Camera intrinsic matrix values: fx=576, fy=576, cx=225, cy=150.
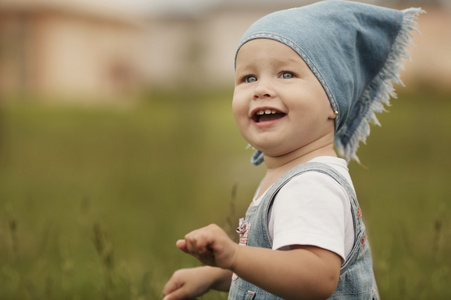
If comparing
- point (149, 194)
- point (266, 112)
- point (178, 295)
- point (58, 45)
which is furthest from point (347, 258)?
point (58, 45)

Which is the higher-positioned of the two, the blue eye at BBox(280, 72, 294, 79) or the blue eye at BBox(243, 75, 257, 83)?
the blue eye at BBox(280, 72, 294, 79)

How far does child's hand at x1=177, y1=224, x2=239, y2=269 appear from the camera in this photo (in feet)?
4.86

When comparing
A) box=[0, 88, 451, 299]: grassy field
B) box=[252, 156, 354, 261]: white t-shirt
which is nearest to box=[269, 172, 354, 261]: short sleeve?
box=[252, 156, 354, 261]: white t-shirt

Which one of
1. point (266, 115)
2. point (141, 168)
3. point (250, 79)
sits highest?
point (250, 79)

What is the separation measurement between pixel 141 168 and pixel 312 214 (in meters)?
9.45

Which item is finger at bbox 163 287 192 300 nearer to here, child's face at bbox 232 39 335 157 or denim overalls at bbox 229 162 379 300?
denim overalls at bbox 229 162 379 300

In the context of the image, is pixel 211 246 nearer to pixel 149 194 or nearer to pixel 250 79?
pixel 250 79

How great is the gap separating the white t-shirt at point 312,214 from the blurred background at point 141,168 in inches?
25.1

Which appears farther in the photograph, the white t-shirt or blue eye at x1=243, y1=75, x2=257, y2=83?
blue eye at x1=243, y1=75, x2=257, y2=83

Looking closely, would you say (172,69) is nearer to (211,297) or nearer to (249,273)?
(211,297)

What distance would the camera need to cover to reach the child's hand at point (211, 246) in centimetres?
148

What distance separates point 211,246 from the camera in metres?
1.49

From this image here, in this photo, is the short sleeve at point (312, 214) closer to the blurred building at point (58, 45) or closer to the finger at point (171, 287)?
the finger at point (171, 287)

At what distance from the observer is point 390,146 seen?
14.0m
